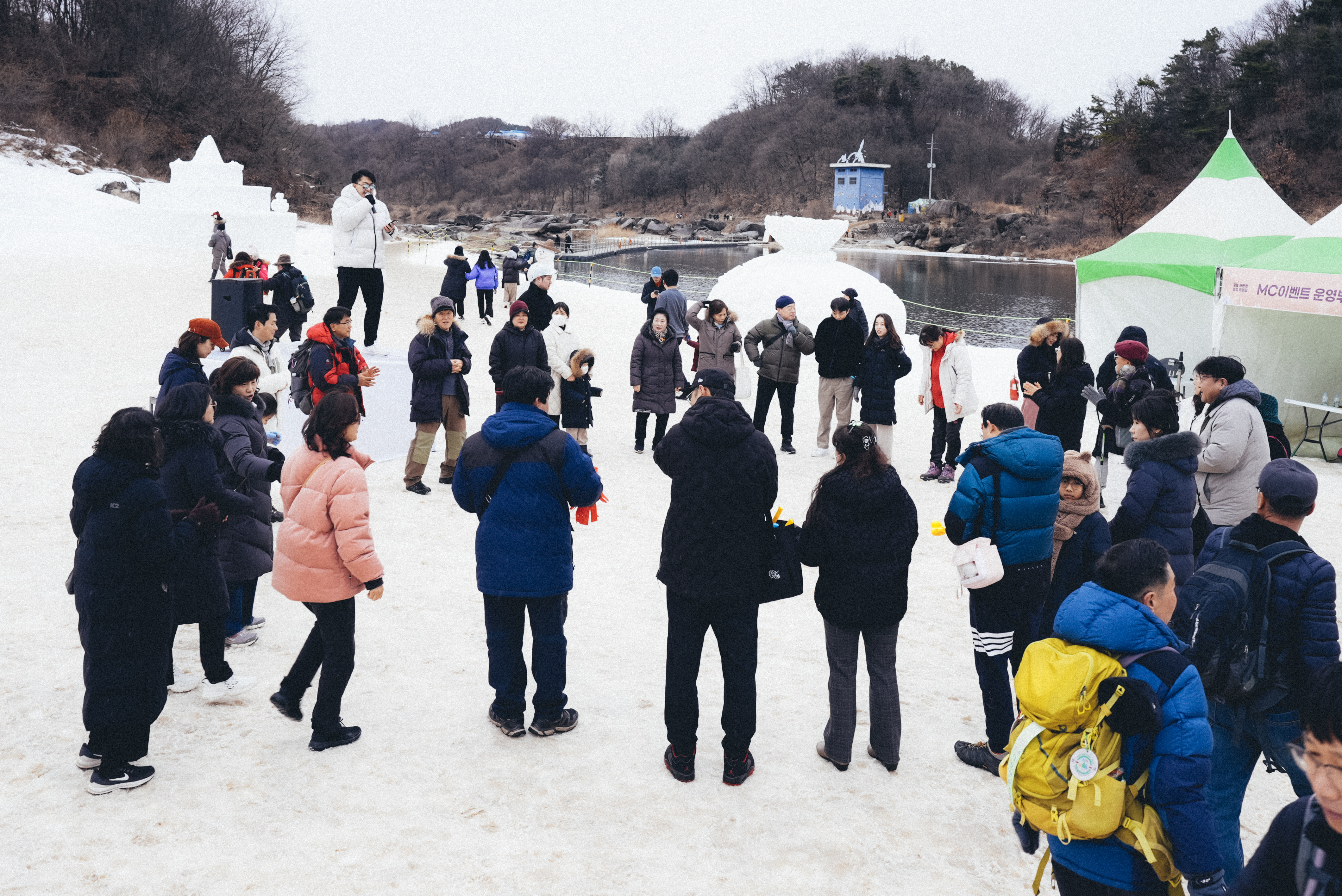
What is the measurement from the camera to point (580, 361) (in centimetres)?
803

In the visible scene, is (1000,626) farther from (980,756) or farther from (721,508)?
(721,508)

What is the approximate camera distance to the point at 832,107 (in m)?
103

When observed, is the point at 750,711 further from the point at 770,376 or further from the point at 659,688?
the point at 770,376

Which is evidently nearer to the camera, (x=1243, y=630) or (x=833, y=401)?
(x=1243, y=630)

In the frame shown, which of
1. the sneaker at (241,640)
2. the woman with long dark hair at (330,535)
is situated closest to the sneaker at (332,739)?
the woman with long dark hair at (330,535)

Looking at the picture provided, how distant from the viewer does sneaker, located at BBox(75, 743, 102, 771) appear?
3.61 meters

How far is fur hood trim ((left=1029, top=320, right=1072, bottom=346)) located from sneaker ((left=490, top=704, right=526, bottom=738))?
4.98 meters

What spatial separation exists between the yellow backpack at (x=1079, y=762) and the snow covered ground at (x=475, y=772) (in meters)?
1.06

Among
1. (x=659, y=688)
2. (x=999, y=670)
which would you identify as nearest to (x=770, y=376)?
(x=659, y=688)

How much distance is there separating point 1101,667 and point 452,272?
14139 mm

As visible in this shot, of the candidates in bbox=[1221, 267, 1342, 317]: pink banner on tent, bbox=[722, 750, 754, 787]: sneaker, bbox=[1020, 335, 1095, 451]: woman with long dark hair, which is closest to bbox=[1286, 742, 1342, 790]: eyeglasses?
bbox=[722, 750, 754, 787]: sneaker

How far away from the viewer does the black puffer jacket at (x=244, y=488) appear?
173 inches

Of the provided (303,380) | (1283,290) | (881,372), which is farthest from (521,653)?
(1283,290)

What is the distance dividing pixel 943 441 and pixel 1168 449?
4375 millimetres
